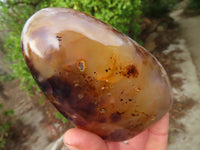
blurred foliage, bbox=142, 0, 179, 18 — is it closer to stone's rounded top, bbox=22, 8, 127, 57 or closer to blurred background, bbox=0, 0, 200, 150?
blurred background, bbox=0, 0, 200, 150

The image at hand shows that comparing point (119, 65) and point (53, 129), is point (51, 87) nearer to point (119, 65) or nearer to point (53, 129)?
point (119, 65)

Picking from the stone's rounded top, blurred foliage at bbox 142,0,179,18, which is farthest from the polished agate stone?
blurred foliage at bbox 142,0,179,18

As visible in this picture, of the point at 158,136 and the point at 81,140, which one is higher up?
the point at 81,140

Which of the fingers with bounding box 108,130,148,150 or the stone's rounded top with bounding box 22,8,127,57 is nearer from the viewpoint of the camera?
the stone's rounded top with bounding box 22,8,127,57

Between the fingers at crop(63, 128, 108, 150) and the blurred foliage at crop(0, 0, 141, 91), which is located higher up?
the blurred foliage at crop(0, 0, 141, 91)

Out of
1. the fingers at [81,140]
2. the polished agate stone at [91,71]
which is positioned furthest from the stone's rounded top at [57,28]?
the fingers at [81,140]

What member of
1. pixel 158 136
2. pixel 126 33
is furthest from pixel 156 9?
pixel 158 136

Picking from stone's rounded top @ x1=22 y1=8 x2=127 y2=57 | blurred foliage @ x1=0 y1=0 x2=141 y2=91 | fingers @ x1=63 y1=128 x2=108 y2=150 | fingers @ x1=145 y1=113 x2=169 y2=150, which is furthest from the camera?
blurred foliage @ x1=0 y1=0 x2=141 y2=91

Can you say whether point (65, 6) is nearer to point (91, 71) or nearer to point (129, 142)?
point (91, 71)
